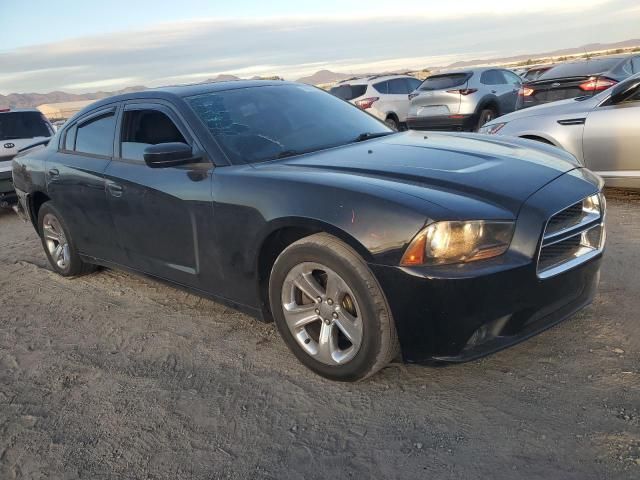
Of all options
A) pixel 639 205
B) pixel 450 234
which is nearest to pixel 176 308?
pixel 450 234

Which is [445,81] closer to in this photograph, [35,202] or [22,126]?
[22,126]

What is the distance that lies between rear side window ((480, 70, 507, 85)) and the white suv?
2236 millimetres

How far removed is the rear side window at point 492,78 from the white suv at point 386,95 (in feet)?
7.34

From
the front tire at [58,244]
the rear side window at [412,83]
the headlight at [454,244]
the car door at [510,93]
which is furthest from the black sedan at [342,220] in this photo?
the rear side window at [412,83]

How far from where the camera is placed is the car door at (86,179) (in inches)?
181

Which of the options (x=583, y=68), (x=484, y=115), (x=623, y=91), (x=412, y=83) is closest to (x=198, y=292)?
(x=623, y=91)

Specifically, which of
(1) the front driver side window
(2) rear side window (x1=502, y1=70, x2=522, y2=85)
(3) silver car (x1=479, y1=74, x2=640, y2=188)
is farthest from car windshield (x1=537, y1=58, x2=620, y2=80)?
(1) the front driver side window

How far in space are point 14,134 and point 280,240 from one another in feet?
26.8

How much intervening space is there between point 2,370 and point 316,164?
2.35 meters

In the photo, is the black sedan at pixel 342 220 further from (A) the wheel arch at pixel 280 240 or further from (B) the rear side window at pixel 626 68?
(B) the rear side window at pixel 626 68

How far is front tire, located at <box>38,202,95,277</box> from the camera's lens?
5.34 metres

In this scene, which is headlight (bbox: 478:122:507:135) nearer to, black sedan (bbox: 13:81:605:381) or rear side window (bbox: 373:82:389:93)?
black sedan (bbox: 13:81:605:381)

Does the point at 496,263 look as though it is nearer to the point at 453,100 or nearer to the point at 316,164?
the point at 316,164

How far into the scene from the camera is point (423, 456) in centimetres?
260
